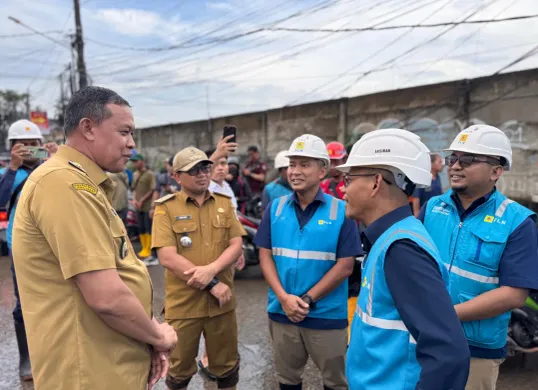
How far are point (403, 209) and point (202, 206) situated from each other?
5.94ft

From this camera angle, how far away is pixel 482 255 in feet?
7.27

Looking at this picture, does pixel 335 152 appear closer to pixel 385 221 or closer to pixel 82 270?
pixel 385 221

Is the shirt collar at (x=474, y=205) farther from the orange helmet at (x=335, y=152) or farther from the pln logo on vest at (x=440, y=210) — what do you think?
the orange helmet at (x=335, y=152)

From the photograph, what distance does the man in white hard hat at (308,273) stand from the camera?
2721mm

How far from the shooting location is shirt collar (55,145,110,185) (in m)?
1.68

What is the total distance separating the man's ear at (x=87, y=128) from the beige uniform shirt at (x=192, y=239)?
1.32 meters

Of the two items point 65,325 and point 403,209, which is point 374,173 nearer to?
point 403,209

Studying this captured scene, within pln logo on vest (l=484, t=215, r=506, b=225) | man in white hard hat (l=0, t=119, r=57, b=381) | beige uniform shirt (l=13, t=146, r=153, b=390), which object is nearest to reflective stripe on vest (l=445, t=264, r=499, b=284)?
pln logo on vest (l=484, t=215, r=506, b=225)

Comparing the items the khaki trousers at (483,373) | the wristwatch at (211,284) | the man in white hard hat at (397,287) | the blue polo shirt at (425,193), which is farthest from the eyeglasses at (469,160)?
the blue polo shirt at (425,193)

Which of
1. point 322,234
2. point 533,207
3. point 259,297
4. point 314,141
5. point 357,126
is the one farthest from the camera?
point 357,126

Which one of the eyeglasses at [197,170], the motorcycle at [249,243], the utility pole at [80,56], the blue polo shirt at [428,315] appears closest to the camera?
the blue polo shirt at [428,315]

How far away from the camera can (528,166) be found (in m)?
7.62

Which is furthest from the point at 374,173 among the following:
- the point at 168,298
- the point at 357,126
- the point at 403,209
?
the point at 357,126

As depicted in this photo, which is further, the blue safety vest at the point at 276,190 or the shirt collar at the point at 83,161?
the blue safety vest at the point at 276,190
